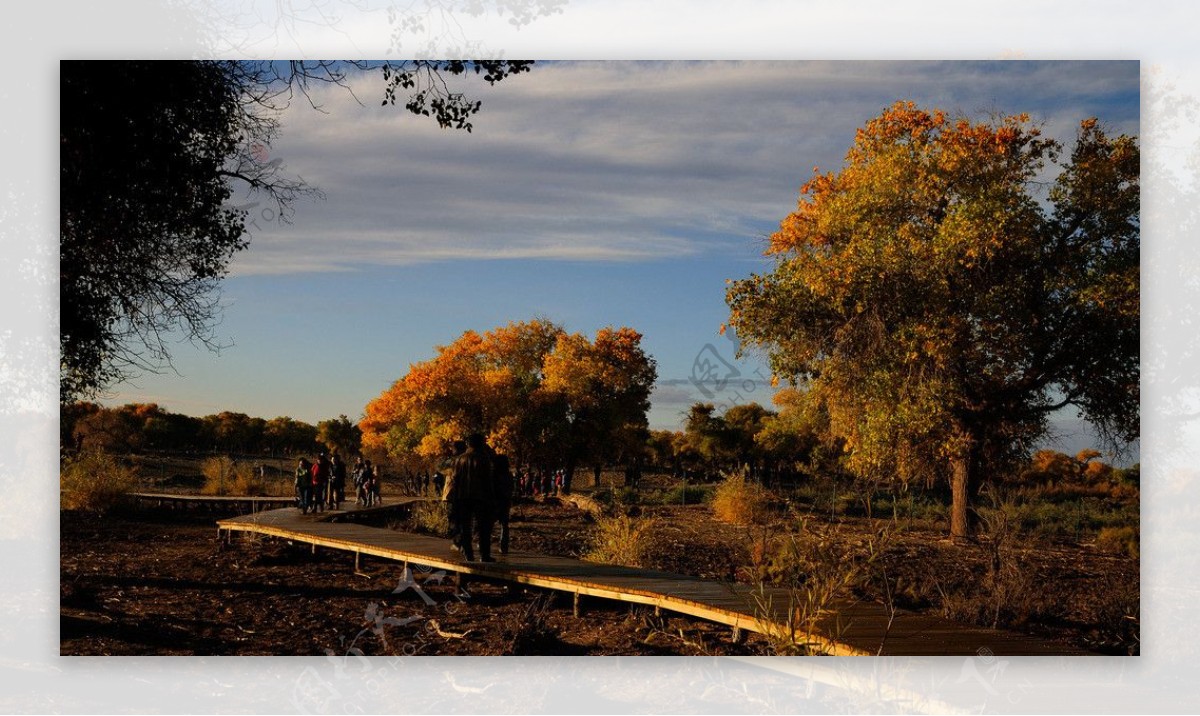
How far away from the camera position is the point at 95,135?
10305 millimetres

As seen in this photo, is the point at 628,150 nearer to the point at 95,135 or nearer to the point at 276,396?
the point at 276,396

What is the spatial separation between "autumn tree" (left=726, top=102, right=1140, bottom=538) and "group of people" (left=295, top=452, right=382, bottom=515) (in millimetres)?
9939

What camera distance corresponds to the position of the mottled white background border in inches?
371

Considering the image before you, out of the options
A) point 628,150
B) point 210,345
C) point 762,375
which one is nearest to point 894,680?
point 628,150

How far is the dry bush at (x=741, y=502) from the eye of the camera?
885 inches

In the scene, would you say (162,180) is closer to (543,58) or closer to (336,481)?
(543,58)

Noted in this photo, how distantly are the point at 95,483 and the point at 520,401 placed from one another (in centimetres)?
984

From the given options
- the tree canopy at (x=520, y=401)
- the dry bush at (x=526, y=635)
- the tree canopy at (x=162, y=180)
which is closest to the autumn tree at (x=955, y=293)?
the tree canopy at (x=520, y=401)

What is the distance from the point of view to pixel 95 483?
23172mm

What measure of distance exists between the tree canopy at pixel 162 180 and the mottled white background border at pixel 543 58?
20 centimetres

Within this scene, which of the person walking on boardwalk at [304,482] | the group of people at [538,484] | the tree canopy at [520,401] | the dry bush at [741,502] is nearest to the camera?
the tree canopy at [520,401]

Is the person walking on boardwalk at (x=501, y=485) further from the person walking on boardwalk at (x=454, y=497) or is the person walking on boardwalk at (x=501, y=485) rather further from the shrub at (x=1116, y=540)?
the shrub at (x=1116, y=540)

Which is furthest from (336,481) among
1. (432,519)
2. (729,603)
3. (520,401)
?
(729,603)

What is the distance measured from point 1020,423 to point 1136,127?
447 cm
